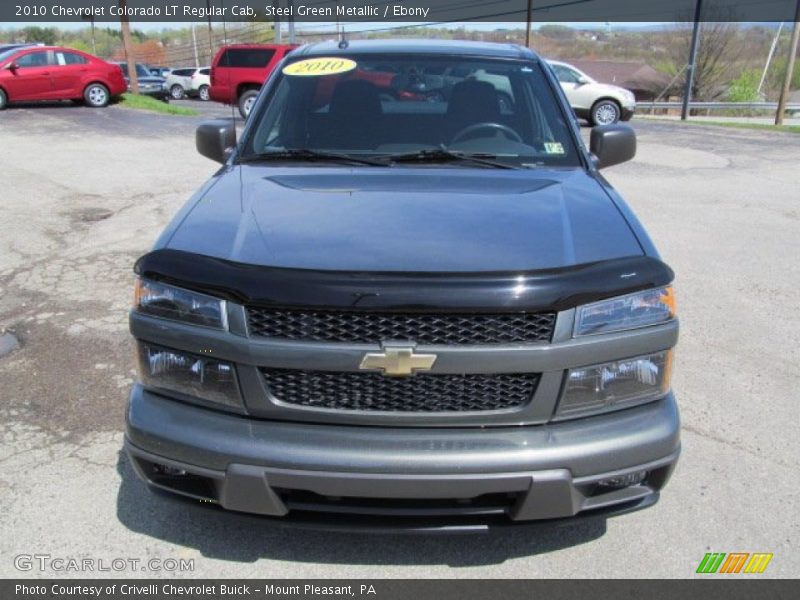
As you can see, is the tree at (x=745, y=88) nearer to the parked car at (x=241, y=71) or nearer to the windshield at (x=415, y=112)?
the parked car at (x=241, y=71)

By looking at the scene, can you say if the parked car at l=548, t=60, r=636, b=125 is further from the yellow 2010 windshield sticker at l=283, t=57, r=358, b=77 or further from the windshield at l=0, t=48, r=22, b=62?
the yellow 2010 windshield sticker at l=283, t=57, r=358, b=77

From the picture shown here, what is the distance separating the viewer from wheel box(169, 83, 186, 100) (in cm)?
3494

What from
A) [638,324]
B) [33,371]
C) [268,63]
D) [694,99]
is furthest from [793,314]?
[694,99]

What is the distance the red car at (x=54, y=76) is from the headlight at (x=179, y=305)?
18327mm

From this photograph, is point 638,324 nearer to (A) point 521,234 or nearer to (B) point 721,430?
(A) point 521,234

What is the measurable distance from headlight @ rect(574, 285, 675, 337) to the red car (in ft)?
63.0

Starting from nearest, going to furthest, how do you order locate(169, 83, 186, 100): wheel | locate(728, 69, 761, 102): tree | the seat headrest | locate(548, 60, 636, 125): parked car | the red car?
1. the seat headrest
2. the red car
3. locate(548, 60, 636, 125): parked car
4. locate(169, 83, 186, 100): wheel
5. locate(728, 69, 761, 102): tree

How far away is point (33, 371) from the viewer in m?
4.14

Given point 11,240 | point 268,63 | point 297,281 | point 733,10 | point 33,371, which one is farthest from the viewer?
point 733,10

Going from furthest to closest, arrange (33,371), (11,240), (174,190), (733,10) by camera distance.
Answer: (733,10) < (174,190) < (11,240) < (33,371)

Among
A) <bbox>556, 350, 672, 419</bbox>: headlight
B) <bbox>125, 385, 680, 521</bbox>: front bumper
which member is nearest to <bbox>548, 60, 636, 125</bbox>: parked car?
<bbox>556, 350, 672, 419</bbox>: headlight

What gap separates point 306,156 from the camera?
3.46m

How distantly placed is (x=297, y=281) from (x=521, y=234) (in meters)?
0.81

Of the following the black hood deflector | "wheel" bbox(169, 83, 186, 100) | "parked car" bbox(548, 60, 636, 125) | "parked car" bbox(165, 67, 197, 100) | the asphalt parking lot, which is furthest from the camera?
"wheel" bbox(169, 83, 186, 100)
